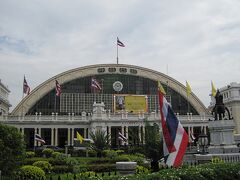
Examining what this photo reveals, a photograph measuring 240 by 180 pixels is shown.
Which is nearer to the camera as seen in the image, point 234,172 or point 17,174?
point 234,172

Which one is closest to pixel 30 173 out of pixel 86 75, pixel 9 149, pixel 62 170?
pixel 9 149

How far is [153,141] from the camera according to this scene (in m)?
24.8

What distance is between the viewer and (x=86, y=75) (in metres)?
92.8

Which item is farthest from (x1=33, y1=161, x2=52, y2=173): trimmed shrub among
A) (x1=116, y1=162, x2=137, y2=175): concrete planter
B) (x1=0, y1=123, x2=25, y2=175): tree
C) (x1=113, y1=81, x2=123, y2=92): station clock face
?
(x1=113, y1=81, x2=123, y2=92): station clock face

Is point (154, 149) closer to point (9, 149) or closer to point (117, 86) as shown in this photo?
point (9, 149)

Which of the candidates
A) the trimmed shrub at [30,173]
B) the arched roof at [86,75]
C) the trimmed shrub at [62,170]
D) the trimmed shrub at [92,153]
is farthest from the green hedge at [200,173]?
the arched roof at [86,75]

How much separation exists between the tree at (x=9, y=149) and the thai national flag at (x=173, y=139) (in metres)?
9.87

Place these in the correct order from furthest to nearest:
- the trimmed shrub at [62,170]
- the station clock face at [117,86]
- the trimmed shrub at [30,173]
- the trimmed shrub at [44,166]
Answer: the station clock face at [117,86], the trimmed shrub at [62,170], the trimmed shrub at [44,166], the trimmed shrub at [30,173]

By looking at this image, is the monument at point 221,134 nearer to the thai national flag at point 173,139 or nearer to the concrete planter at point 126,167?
the thai national flag at point 173,139

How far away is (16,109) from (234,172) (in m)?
81.5

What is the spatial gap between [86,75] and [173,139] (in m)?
79.5

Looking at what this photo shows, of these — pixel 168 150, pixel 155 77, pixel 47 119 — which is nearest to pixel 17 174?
pixel 168 150

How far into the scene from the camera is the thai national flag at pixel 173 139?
14266 millimetres

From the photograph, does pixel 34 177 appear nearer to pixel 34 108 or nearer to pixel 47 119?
pixel 47 119
